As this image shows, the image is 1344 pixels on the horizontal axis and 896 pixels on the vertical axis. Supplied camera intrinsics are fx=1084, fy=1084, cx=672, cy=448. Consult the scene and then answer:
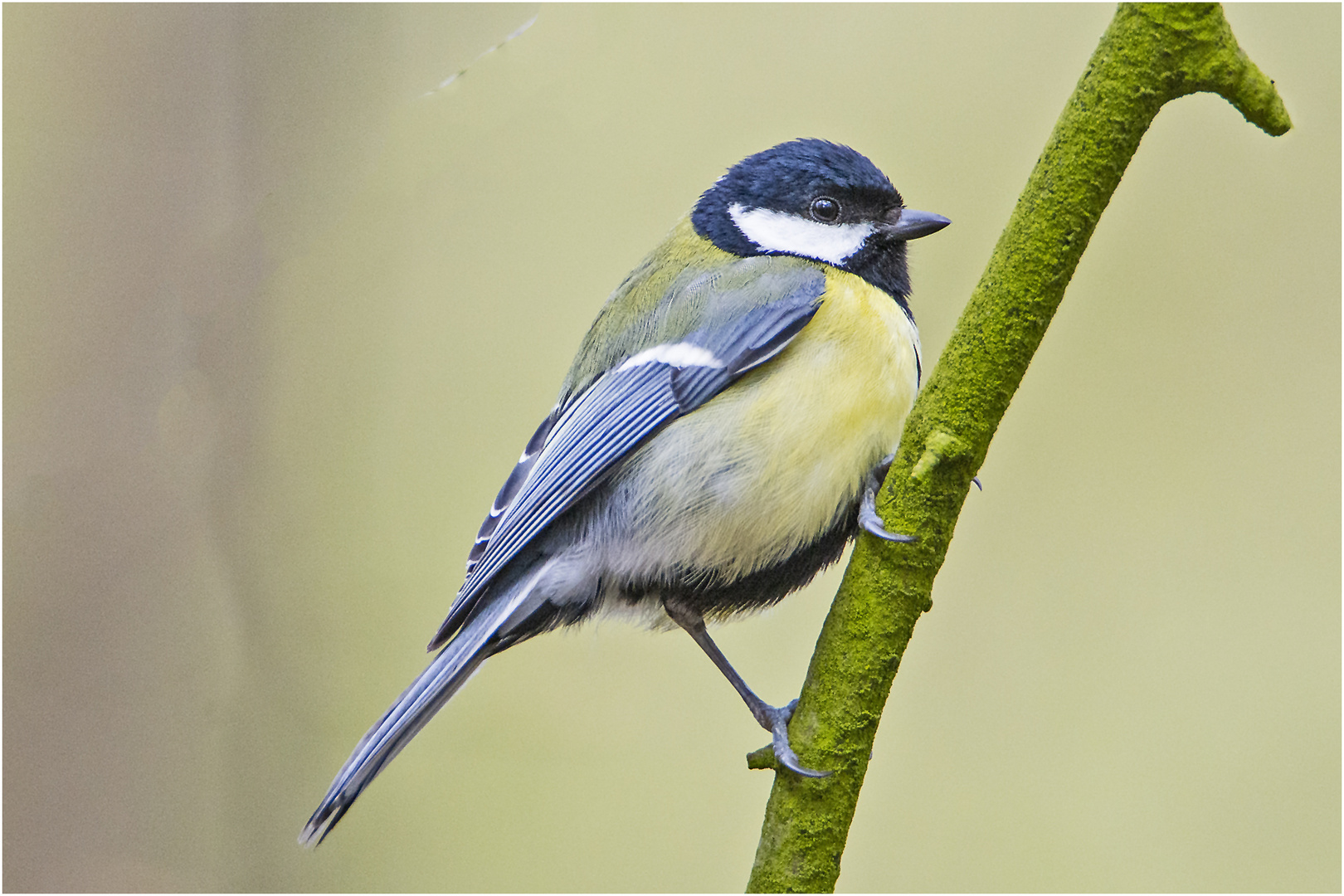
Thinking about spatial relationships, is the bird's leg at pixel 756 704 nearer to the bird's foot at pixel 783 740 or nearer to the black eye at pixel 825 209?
the bird's foot at pixel 783 740

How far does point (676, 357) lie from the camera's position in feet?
4.31

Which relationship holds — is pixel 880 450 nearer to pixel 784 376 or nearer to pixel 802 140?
pixel 784 376

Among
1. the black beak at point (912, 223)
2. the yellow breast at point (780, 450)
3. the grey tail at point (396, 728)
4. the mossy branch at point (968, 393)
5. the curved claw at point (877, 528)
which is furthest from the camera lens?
the black beak at point (912, 223)

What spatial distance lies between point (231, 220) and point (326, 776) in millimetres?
1093

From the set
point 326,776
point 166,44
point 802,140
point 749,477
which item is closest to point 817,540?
point 749,477

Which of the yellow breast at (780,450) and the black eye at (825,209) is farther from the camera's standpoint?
the black eye at (825,209)

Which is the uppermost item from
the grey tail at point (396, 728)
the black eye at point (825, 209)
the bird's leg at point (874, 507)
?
the black eye at point (825, 209)

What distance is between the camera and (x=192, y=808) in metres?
2.06

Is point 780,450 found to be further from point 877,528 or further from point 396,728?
point 396,728

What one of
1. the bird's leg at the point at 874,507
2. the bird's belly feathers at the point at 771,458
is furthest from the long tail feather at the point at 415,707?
the bird's leg at the point at 874,507

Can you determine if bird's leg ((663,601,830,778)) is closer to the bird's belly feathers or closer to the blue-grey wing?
the bird's belly feathers

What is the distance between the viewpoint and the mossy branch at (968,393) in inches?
33.3

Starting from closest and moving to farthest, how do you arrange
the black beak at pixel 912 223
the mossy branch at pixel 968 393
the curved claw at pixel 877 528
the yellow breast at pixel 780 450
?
1. the mossy branch at pixel 968 393
2. the curved claw at pixel 877 528
3. the yellow breast at pixel 780 450
4. the black beak at pixel 912 223

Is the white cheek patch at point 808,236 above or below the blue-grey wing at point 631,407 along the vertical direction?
above
